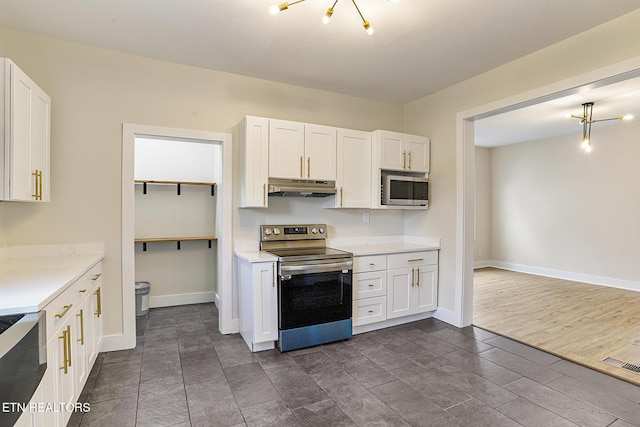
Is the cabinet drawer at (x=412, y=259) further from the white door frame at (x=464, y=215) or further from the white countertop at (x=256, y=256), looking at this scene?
the white countertop at (x=256, y=256)

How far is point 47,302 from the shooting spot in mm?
1525

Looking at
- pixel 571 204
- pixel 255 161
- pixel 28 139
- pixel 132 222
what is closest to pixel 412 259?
pixel 255 161

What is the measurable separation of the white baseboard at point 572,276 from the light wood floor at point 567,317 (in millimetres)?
218

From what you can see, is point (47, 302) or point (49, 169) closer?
point (47, 302)

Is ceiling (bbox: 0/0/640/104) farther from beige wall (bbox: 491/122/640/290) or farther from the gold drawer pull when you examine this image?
beige wall (bbox: 491/122/640/290)

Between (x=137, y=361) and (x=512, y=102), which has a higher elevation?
(x=512, y=102)

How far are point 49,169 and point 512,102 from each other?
4.21 metres

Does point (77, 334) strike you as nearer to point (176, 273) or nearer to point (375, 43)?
point (176, 273)

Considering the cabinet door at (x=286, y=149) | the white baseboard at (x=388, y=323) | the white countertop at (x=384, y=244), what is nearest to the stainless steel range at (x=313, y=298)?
the white baseboard at (x=388, y=323)

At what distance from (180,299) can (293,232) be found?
2023mm

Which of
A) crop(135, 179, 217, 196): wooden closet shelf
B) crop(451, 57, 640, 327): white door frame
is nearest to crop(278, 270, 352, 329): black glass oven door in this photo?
crop(451, 57, 640, 327): white door frame

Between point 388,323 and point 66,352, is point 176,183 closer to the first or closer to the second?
point 66,352

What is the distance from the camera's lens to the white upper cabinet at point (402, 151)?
12.5ft

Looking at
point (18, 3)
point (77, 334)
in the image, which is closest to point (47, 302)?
point (77, 334)
